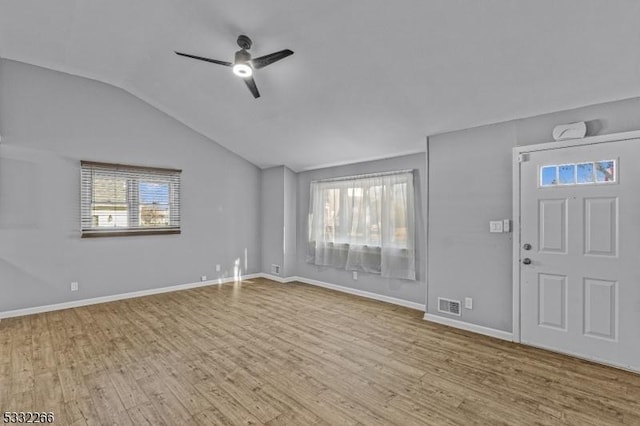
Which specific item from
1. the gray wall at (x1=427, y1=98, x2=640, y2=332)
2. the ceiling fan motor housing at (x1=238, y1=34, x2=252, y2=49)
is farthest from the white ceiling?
the gray wall at (x1=427, y1=98, x2=640, y2=332)

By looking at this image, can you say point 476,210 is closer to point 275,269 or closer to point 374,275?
point 374,275

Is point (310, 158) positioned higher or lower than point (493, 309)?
higher

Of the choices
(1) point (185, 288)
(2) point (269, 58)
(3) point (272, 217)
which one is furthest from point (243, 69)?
(1) point (185, 288)

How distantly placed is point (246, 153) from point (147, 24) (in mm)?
3024

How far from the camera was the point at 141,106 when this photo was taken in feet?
17.5

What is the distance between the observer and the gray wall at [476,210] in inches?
138

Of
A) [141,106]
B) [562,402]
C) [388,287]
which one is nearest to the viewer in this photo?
[562,402]

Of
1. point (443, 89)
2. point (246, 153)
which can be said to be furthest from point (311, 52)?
point (246, 153)

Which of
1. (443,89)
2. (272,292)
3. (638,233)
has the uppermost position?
(443,89)

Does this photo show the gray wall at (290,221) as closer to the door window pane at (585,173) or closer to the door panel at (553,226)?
the door panel at (553,226)

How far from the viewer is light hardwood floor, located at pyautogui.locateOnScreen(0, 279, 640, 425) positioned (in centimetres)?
217

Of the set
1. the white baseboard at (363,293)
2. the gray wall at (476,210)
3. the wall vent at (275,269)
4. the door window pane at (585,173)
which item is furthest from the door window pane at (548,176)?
the wall vent at (275,269)

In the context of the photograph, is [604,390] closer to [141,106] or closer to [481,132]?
[481,132]

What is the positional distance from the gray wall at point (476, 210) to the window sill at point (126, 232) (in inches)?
177
